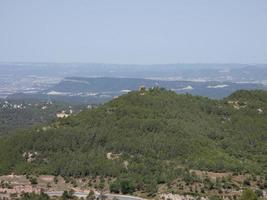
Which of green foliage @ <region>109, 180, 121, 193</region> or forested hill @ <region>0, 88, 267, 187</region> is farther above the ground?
forested hill @ <region>0, 88, 267, 187</region>

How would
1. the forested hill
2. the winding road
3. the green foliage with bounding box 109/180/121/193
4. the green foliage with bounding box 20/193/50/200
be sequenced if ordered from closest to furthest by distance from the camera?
the green foliage with bounding box 20/193/50/200
the winding road
the green foliage with bounding box 109/180/121/193
the forested hill

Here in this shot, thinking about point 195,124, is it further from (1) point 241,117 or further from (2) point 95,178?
(2) point 95,178

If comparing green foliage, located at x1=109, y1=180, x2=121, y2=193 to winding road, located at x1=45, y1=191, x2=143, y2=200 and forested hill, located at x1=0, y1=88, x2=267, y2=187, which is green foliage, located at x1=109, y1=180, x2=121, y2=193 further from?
forested hill, located at x1=0, y1=88, x2=267, y2=187

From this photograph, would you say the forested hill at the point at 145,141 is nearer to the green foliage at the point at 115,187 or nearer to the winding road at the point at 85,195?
the green foliage at the point at 115,187

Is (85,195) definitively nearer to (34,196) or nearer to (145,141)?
(34,196)

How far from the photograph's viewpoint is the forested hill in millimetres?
94875

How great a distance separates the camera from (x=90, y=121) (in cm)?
11562

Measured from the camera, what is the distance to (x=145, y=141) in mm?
104438

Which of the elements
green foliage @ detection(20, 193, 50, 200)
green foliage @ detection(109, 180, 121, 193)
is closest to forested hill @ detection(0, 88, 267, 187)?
green foliage @ detection(109, 180, 121, 193)

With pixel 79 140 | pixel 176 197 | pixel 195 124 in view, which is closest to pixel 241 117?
pixel 195 124

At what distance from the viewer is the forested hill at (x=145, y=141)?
311 ft

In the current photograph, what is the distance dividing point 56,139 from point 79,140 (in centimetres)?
→ 426

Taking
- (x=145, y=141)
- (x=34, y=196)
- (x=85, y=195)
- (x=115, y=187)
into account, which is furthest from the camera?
(x=145, y=141)

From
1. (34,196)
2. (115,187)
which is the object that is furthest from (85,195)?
(34,196)
